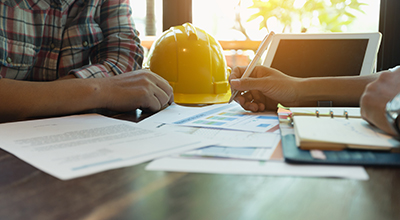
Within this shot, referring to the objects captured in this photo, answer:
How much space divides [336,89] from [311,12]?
1.73 metres

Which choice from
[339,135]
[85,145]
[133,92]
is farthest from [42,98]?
[339,135]

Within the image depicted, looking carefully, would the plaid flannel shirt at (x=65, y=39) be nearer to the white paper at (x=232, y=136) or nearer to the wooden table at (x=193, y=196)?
the white paper at (x=232, y=136)

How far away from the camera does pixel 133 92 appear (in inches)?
29.9

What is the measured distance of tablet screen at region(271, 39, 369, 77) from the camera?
91 cm

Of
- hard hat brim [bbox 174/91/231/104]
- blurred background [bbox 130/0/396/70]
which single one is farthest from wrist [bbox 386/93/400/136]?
blurred background [bbox 130/0/396/70]

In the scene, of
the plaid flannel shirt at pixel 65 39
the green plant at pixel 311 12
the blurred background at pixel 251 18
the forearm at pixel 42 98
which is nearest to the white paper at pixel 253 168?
the forearm at pixel 42 98

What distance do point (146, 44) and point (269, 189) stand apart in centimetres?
186

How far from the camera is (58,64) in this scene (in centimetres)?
105

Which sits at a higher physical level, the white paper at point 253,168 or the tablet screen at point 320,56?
the tablet screen at point 320,56

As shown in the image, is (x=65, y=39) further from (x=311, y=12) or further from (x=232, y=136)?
(x=311, y=12)

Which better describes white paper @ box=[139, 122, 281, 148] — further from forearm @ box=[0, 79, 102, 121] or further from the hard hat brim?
the hard hat brim

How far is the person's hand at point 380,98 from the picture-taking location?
40 centimetres

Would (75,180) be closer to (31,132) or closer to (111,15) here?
(31,132)

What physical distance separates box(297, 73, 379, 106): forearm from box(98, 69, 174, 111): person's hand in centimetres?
37
